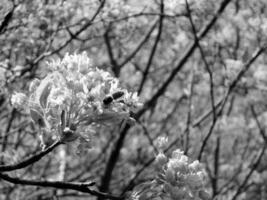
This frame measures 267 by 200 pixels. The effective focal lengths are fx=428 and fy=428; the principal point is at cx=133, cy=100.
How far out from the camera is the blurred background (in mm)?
3980

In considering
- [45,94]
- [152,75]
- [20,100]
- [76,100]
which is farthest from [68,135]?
[152,75]

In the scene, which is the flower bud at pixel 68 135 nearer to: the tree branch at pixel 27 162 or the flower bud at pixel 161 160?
the tree branch at pixel 27 162

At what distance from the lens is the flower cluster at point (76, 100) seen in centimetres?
175

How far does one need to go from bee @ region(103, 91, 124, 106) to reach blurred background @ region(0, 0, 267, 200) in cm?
108

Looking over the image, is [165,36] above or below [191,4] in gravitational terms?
above

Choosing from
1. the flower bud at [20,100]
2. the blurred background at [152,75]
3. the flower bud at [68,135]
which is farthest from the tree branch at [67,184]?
the blurred background at [152,75]

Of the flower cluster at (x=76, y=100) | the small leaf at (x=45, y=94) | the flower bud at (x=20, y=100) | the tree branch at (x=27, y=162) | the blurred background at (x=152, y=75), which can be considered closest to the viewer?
the tree branch at (x=27, y=162)

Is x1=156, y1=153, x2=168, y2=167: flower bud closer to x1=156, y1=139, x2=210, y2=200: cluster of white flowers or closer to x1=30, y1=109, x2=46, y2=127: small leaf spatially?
x1=156, y1=139, x2=210, y2=200: cluster of white flowers

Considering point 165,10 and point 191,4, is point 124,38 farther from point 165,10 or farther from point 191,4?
point 191,4

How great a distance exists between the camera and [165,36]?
708 cm

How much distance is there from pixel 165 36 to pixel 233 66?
2.01m

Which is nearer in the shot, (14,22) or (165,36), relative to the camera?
(14,22)

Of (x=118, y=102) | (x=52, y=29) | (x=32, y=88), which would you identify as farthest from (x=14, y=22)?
(x=118, y=102)

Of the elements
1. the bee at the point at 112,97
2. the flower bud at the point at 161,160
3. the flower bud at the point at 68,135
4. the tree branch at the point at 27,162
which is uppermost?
the bee at the point at 112,97
